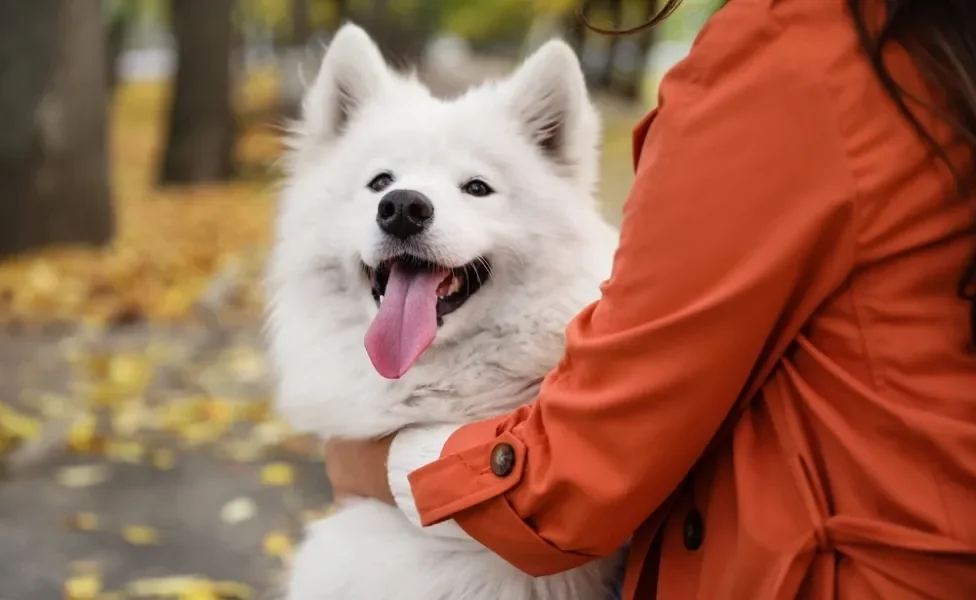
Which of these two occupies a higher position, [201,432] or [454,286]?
[201,432]

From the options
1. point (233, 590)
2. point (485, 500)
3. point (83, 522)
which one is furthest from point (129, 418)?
point (485, 500)

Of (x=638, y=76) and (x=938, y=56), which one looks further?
(x=638, y=76)

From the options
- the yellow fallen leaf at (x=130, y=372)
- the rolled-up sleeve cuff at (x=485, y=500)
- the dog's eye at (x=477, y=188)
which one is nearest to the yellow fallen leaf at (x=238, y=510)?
the yellow fallen leaf at (x=130, y=372)

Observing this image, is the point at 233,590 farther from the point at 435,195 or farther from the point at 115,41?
the point at 115,41

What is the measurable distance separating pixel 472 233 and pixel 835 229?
0.97m

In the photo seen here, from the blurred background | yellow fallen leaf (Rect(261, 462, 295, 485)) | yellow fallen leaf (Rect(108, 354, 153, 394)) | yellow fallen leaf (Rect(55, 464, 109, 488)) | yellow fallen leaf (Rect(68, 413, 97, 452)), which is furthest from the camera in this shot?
yellow fallen leaf (Rect(108, 354, 153, 394))

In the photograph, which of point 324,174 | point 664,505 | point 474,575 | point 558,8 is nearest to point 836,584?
point 664,505

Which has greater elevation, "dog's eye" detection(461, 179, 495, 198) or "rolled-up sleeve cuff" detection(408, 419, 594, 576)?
"dog's eye" detection(461, 179, 495, 198)

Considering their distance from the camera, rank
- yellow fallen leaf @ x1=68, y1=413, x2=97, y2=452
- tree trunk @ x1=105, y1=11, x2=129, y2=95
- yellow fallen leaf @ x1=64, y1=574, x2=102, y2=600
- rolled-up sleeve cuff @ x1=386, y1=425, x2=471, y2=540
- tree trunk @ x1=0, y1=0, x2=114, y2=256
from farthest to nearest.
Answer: tree trunk @ x1=105, y1=11, x2=129, y2=95
tree trunk @ x1=0, y1=0, x2=114, y2=256
yellow fallen leaf @ x1=68, y1=413, x2=97, y2=452
yellow fallen leaf @ x1=64, y1=574, x2=102, y2=600
rolled-up sleeve cuff @ x1=386, y1=425, x2=471, y2=540

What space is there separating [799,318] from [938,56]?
0.39 meters

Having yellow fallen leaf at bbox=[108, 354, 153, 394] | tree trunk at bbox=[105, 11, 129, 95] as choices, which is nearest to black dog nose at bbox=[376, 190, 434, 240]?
yellow fallen leaf at bbox=[108, 354, 153, 394]

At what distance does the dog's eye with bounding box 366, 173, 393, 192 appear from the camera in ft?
7.17

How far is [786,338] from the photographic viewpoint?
1.33 metres

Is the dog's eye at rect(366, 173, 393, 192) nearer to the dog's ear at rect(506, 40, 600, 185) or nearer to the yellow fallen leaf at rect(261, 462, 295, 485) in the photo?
the dog's ear at rect(506, 40, 600, 185)
